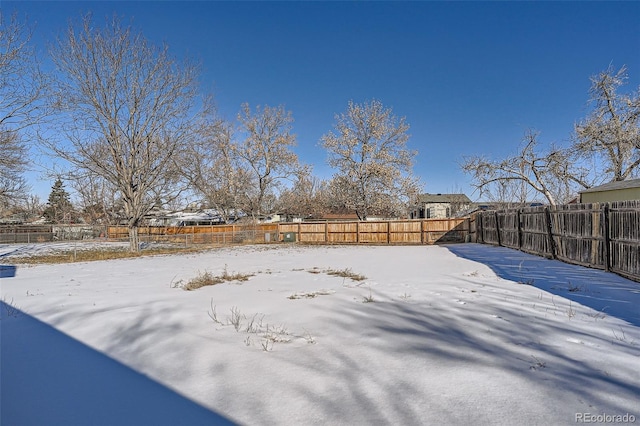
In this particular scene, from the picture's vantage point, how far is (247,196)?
3388 cm

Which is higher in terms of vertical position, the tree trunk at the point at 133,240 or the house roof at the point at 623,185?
the house roof at the point at 623,185

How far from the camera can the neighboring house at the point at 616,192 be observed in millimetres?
11844

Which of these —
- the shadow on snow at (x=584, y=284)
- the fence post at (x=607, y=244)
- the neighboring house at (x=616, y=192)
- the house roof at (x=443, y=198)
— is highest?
the house roof at (x=443, y=198)

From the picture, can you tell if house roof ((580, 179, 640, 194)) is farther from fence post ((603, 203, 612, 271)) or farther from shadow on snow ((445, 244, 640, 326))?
fence post ((603, 203, 612, 271))

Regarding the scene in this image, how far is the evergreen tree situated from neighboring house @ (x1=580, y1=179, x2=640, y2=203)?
51.9 metres

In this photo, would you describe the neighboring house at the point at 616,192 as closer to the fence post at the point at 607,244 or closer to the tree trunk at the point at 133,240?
the fence post at the point at 607,244

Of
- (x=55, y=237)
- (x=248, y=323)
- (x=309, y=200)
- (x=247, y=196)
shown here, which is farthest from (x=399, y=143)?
(x=55, y=237)

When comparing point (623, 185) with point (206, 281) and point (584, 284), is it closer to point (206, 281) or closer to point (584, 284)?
point (584, 284)

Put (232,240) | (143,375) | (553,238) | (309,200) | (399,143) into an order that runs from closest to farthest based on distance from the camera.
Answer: (143,375)
(553,238)
(232,240)
(399,143)
(309,200)

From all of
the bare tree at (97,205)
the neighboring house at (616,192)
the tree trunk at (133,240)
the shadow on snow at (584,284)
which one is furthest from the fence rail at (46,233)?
the neighboring house at (616,192)

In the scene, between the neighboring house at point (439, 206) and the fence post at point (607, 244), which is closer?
the fence post at point (607, 244)

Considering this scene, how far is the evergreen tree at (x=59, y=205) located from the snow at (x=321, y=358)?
47323mm

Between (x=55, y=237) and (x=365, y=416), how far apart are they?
42373mm

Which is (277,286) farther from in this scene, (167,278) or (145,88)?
(145,88)
